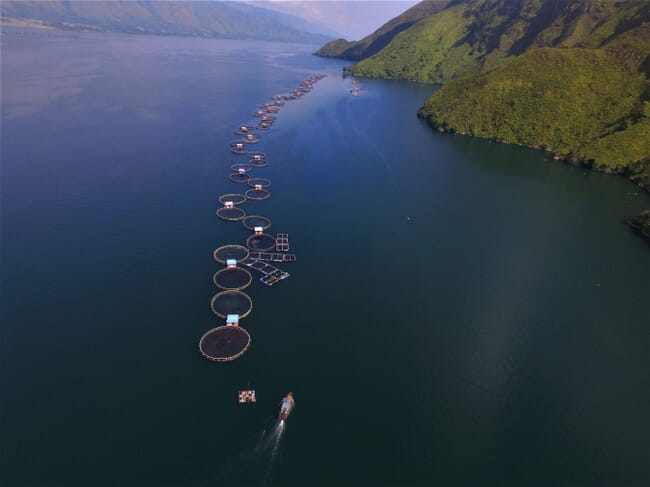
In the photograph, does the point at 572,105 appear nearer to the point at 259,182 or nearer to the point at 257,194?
the point at 259,182

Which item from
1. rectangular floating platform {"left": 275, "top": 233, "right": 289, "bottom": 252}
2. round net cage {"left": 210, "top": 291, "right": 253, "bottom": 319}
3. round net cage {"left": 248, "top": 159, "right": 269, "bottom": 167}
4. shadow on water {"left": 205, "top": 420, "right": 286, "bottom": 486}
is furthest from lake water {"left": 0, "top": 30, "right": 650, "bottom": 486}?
round net cage {"left": 248, "top": 159, "right": 269, "bottom": 167}

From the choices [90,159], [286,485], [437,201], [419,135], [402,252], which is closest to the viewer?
[286,485]

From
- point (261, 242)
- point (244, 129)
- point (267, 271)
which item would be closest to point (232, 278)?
point (267, 271)

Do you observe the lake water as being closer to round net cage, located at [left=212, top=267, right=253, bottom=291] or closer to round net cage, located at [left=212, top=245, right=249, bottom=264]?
round net cage, located at [left=212, top=267, right=253, bottom=291]

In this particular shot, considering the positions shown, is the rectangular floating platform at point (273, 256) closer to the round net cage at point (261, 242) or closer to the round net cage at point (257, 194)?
the round net cage at point (261, 242)

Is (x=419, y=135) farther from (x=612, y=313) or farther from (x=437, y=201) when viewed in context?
(x=612, y=313)

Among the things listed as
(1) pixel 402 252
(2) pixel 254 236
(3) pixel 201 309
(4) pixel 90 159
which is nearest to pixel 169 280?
(3) pixel 201 309
